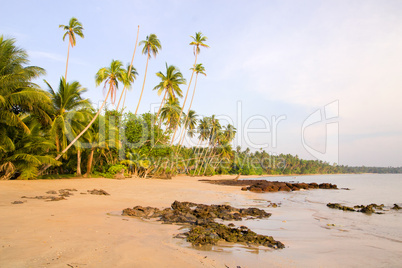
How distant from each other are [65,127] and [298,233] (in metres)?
16.9

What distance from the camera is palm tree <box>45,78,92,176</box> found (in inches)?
701

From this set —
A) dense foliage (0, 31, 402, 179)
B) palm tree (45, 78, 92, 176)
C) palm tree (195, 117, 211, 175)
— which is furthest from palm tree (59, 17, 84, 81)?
palm tree (195, 117, 211, 175)

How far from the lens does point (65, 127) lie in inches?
694

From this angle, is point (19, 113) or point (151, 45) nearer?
point (19, 113)

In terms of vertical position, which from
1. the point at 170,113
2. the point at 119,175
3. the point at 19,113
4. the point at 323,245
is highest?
the point at 170,113

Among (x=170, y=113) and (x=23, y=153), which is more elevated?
(x=170, y=113)

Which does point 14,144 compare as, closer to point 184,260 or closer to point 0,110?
point 0,110

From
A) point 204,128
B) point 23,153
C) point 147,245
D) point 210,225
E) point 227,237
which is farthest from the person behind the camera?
point 204,128

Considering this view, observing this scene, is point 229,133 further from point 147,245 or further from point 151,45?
point 147,245

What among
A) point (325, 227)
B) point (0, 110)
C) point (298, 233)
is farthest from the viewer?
point (0, 110)

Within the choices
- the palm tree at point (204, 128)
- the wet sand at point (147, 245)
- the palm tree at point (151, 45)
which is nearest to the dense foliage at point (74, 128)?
the palm tree at point (151, 45)

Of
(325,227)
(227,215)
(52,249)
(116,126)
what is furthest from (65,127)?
(325,227)

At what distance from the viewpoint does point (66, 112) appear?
19031mm

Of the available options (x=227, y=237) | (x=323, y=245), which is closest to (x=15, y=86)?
(x=227, y=237)
